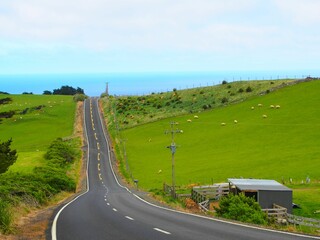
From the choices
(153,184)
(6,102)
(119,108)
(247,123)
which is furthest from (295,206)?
(6,102)

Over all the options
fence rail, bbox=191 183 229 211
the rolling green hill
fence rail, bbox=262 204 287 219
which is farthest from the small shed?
the rolling green hill

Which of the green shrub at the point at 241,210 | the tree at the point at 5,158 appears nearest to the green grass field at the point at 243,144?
the green shrub at the point at 241,210

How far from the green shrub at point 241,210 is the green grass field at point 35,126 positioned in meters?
44.0

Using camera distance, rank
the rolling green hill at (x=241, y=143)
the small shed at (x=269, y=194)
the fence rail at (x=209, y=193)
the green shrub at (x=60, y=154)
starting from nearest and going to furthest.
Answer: the small shed at (x=269, y=194) → the fence rail at (x=209, y=193) → the rolling green hill at (x=241, y=143) → the green shrub at (x=60, y=154)

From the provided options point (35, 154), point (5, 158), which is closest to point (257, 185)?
point (5, 158)

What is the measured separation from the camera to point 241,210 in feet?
85.0

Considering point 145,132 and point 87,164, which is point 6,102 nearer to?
point 145,132

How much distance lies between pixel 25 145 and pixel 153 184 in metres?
48.2

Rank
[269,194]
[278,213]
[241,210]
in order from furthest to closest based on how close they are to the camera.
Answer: [269,194]
[278,213]
[241,210]

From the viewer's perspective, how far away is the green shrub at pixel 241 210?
25259 millimetres

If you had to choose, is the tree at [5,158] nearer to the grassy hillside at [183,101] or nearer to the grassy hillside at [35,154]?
the grassy hillside at [35,154]

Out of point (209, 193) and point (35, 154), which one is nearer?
point (209, 193)

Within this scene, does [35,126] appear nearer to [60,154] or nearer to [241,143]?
[60,154]

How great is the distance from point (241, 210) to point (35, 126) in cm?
10128
